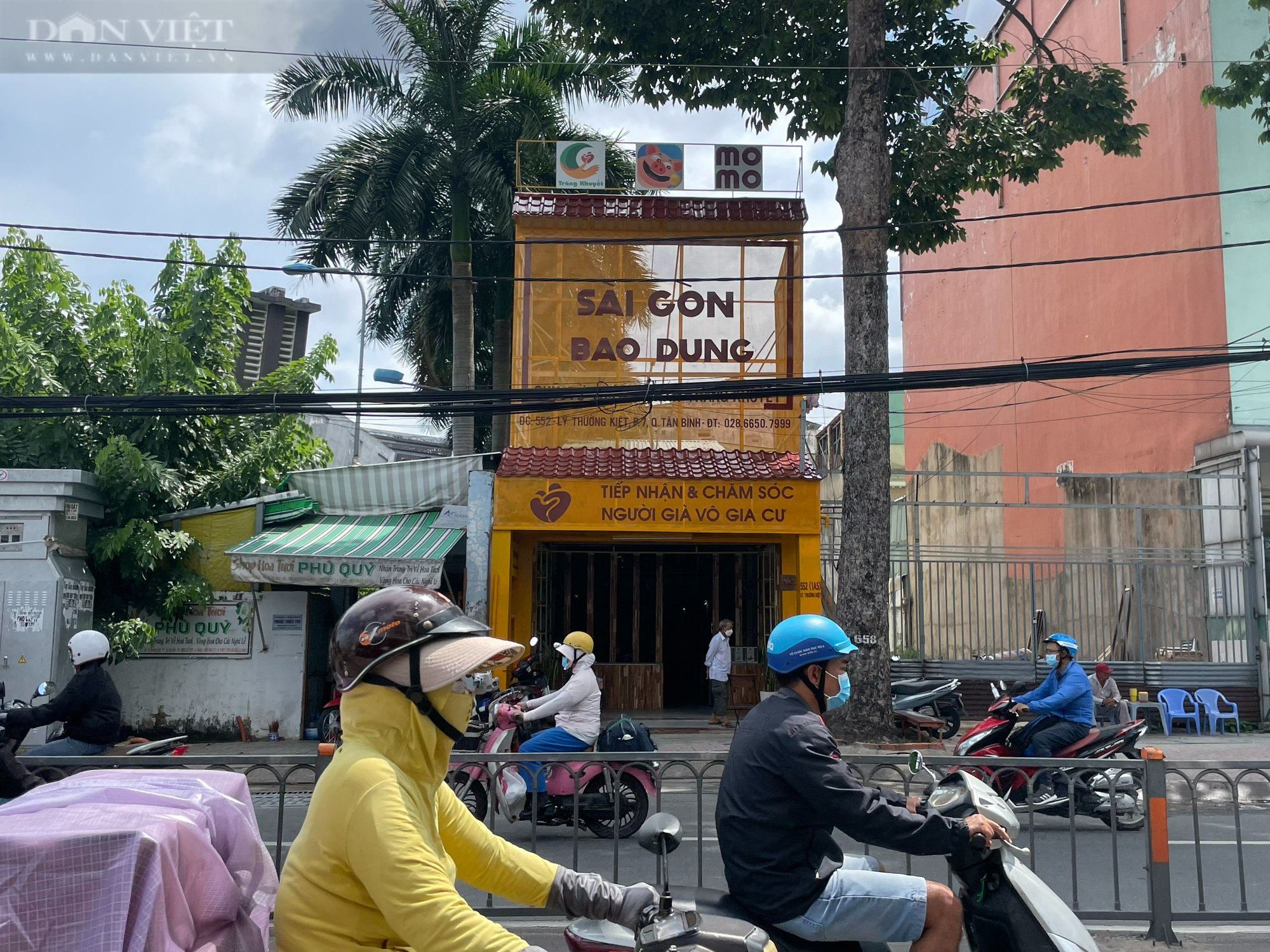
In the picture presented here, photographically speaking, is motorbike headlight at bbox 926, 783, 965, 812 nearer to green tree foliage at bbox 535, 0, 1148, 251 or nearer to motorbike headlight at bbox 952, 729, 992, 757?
motorbike headlight at bbox 952, 729, 992, 757

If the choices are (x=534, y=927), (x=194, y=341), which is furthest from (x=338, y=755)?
(x=194, y=341)

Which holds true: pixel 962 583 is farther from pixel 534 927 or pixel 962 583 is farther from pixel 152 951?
pixel 152 951

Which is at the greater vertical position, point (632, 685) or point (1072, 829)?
point (1072, 829)

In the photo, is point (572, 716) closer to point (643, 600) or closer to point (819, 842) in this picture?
point (819, 842)

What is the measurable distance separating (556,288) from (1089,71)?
8320 mm

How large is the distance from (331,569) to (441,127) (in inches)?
390

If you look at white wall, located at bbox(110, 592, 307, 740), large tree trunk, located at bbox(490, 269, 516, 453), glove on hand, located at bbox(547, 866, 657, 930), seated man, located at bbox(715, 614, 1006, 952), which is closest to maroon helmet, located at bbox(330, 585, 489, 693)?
glove on hand, located at bbox(547, 866, 657, 930)

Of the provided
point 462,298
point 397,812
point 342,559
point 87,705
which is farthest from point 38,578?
point 397,812

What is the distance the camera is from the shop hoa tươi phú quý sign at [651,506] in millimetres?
15812

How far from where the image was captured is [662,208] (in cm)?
1717

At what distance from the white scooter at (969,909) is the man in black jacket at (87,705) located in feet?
17.4

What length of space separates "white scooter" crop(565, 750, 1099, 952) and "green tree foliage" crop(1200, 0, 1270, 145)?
12.7 m

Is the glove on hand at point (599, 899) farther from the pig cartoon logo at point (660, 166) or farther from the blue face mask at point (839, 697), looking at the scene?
the pig cartoon logo at point (660, 166)

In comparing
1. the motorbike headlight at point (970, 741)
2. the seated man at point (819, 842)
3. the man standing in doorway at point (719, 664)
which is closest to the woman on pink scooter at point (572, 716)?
the motorbike headlight at point (970, 741)
